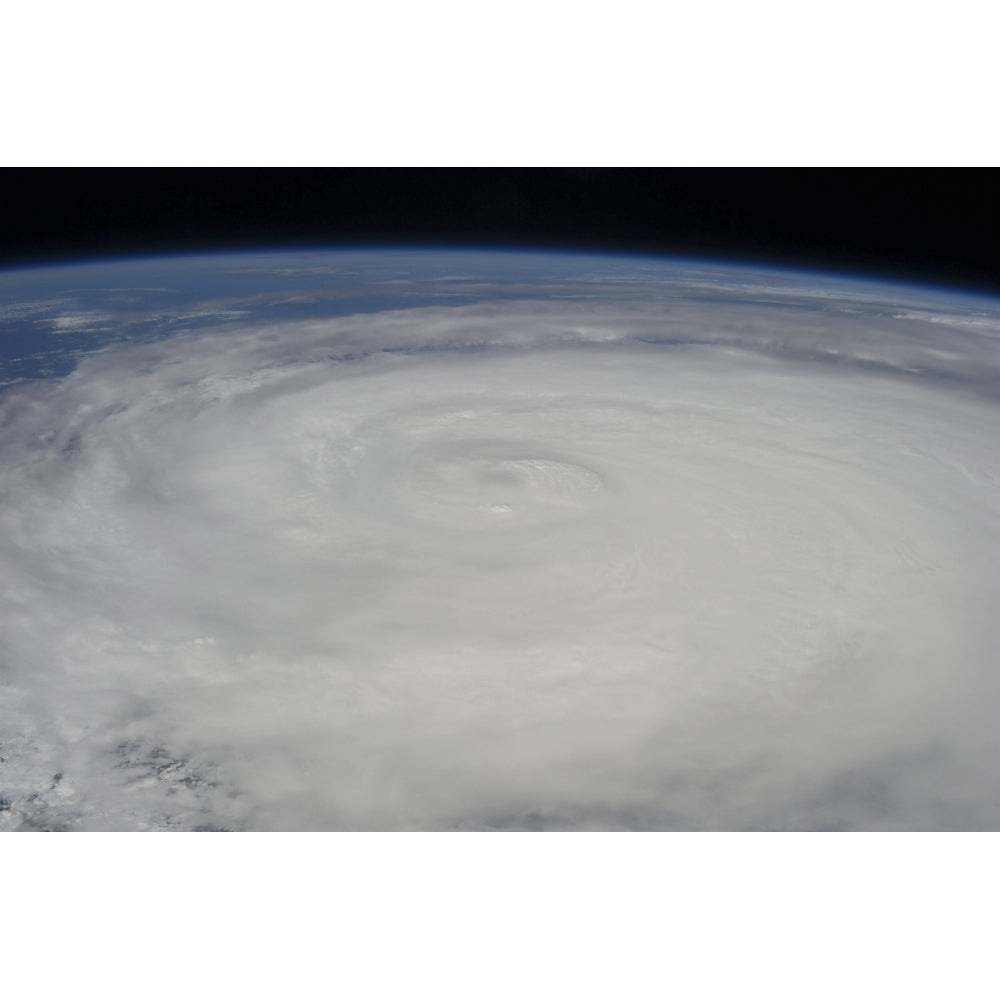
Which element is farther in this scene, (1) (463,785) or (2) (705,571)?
(2) (705,571)

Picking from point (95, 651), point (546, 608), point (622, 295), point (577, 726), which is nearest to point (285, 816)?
point (577, 726)

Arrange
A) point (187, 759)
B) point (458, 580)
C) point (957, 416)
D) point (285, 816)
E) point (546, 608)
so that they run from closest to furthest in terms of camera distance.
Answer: point (285, 816), point (187, 759), point (546, 608), point (458, 580), point (957, 416)

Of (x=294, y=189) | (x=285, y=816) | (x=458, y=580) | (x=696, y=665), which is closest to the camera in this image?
(x=285, y=816)

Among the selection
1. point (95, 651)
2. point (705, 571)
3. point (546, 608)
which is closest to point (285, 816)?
point (95, 651)

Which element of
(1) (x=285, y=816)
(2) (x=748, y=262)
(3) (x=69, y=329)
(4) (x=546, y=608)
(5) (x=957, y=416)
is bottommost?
(1) (x=285, y=816)

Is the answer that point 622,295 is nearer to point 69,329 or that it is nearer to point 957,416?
point 957,416

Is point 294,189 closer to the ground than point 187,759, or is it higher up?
higher up
